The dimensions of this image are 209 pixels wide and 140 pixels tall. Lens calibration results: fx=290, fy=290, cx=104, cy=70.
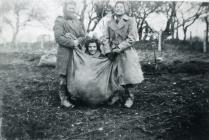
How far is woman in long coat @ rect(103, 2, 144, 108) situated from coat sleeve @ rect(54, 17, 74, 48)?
0.46 metres

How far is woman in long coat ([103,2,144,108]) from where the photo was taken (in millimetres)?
3695

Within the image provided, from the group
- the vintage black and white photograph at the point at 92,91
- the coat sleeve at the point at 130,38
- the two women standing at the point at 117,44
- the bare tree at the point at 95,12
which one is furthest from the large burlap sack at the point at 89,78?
the bare tree at the point at 95,12

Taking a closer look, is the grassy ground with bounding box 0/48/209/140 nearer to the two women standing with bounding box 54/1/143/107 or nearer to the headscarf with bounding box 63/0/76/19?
the two women standing with bounding box 54/1/143/107

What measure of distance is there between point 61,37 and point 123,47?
0.80 metres

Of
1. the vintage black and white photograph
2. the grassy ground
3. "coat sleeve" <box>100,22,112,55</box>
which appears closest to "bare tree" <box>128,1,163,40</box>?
the vintage black and white photograph

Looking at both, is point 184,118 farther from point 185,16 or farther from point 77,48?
point 185,16

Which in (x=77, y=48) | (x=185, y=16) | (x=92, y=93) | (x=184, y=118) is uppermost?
(x=185, y=16)

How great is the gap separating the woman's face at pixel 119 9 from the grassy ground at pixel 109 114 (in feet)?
4.04

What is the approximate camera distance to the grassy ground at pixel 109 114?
3.12 m

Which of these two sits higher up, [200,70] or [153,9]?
[153,9]

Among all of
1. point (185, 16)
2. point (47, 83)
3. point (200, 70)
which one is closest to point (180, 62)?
point (200, 70)

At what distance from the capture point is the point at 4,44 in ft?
12.7

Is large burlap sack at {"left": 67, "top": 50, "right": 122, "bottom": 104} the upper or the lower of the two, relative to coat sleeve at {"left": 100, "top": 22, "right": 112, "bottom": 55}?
lower

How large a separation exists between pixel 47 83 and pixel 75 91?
161cm
